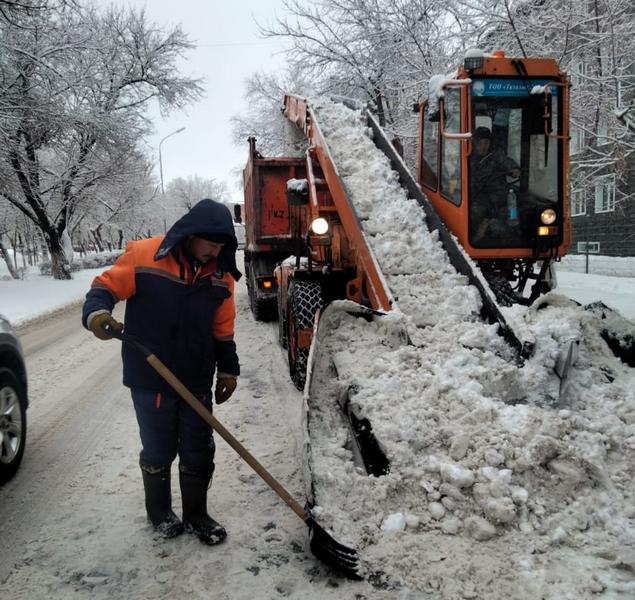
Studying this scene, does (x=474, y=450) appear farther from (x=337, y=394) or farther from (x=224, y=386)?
(x=224, y=386)

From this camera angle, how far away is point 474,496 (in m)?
2.68

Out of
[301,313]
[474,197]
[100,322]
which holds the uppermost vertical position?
[474,197]

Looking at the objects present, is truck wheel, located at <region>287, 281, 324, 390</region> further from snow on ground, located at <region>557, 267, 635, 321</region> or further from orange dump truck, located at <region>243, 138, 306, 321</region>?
snow on ground, located at <region>557, 267, 635, 321</region>

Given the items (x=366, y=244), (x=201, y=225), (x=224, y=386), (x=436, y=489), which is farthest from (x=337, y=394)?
(x=366, y=244)

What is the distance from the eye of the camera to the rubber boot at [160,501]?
2.93 meters

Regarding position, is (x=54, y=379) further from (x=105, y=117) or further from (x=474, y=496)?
(x=105, y=117)

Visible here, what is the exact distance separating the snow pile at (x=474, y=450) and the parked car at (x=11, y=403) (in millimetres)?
2130

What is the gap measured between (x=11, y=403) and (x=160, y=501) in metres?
1.53

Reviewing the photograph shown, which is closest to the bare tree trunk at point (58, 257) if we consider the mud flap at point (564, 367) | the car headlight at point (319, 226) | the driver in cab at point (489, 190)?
the car headlight at point (319, 226)

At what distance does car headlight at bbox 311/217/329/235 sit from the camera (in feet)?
17.5

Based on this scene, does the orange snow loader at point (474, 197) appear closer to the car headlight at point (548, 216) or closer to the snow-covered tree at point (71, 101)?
the car headlight at point (548, 216)

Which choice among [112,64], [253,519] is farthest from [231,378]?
[112,64]

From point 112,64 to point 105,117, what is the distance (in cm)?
310

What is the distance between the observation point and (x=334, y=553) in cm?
250
